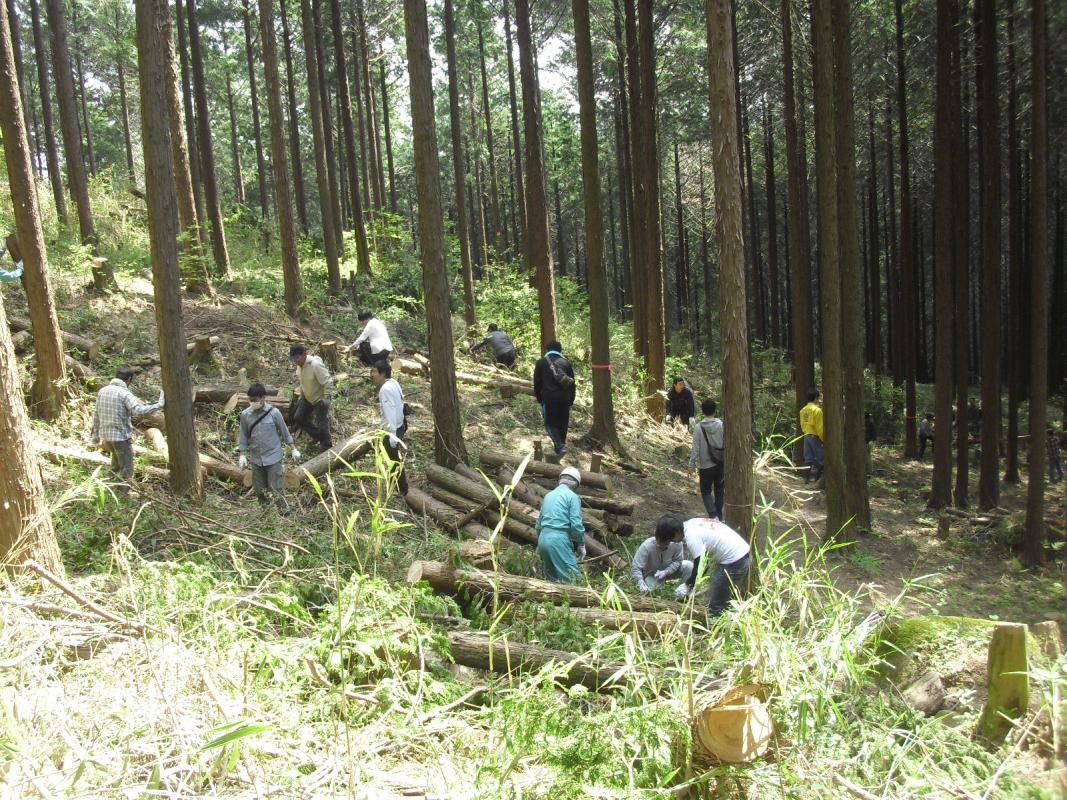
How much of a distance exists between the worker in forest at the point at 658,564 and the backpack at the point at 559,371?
16.2 feet

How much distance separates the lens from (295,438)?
11484mm

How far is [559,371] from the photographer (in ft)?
41.5

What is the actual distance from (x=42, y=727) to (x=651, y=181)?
15.0 metres

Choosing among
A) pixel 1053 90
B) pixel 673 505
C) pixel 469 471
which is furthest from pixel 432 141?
pixel 1053 90

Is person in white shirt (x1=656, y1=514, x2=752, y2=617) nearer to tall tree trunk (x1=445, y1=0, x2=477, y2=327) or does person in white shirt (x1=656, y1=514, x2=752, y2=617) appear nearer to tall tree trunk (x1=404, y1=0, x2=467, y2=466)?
tall tree trunk (x1=404, y1=0, x2=467, y2=466)

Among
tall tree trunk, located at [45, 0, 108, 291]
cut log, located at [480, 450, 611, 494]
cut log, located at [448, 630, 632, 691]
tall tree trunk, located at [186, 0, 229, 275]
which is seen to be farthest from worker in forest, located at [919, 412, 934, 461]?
tall tree trunk, located at [45, 0, 108, 291]

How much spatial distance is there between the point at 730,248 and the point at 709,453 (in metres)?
3.99

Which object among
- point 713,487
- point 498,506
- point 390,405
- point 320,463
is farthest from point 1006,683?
point 320,463

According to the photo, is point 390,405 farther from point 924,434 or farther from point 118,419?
point 924,434

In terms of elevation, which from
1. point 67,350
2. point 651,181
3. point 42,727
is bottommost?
point 42,727

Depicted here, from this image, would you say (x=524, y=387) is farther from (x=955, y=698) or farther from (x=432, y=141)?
(x=955, y=698)

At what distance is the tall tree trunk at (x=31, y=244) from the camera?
9625mm

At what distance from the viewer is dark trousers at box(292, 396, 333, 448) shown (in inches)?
429

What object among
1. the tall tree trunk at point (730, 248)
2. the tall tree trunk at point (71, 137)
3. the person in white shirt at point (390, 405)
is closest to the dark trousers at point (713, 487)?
the tall tree trunk at point (730, 248)
